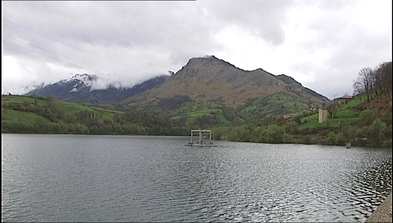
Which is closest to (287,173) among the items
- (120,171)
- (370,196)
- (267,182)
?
(267,182)

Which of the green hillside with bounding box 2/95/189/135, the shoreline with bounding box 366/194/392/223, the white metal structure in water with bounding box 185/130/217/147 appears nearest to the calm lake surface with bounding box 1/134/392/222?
the shoreline with bounding box 366/194/392/223

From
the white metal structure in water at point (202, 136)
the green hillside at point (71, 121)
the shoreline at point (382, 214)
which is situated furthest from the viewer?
the green hillside at point (71, 121)

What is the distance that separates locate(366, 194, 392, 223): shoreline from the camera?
20559mm

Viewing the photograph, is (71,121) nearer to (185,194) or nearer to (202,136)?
(202,136)

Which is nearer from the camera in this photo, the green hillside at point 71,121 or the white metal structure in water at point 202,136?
the white metal structure in water at point 202,136

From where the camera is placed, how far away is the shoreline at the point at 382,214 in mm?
20559

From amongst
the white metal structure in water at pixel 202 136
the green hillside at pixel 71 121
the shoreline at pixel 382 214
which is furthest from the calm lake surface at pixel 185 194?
the green hillside at pixel 71 121

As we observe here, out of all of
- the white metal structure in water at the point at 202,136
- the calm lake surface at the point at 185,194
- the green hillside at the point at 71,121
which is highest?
the green hillside at the point at 71,121

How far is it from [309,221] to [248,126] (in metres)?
98.0

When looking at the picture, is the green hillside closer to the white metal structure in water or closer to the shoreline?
the white metal structure in water

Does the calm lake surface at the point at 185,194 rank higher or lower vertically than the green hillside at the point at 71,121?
lower

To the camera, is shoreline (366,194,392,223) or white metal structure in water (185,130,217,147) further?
white metal structure in water (185,130,217,147)

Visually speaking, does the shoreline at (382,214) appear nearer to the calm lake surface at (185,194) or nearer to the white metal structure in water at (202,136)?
the calm lake surface at (185,194)

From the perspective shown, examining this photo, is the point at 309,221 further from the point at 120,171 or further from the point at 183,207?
the point at 120,171
